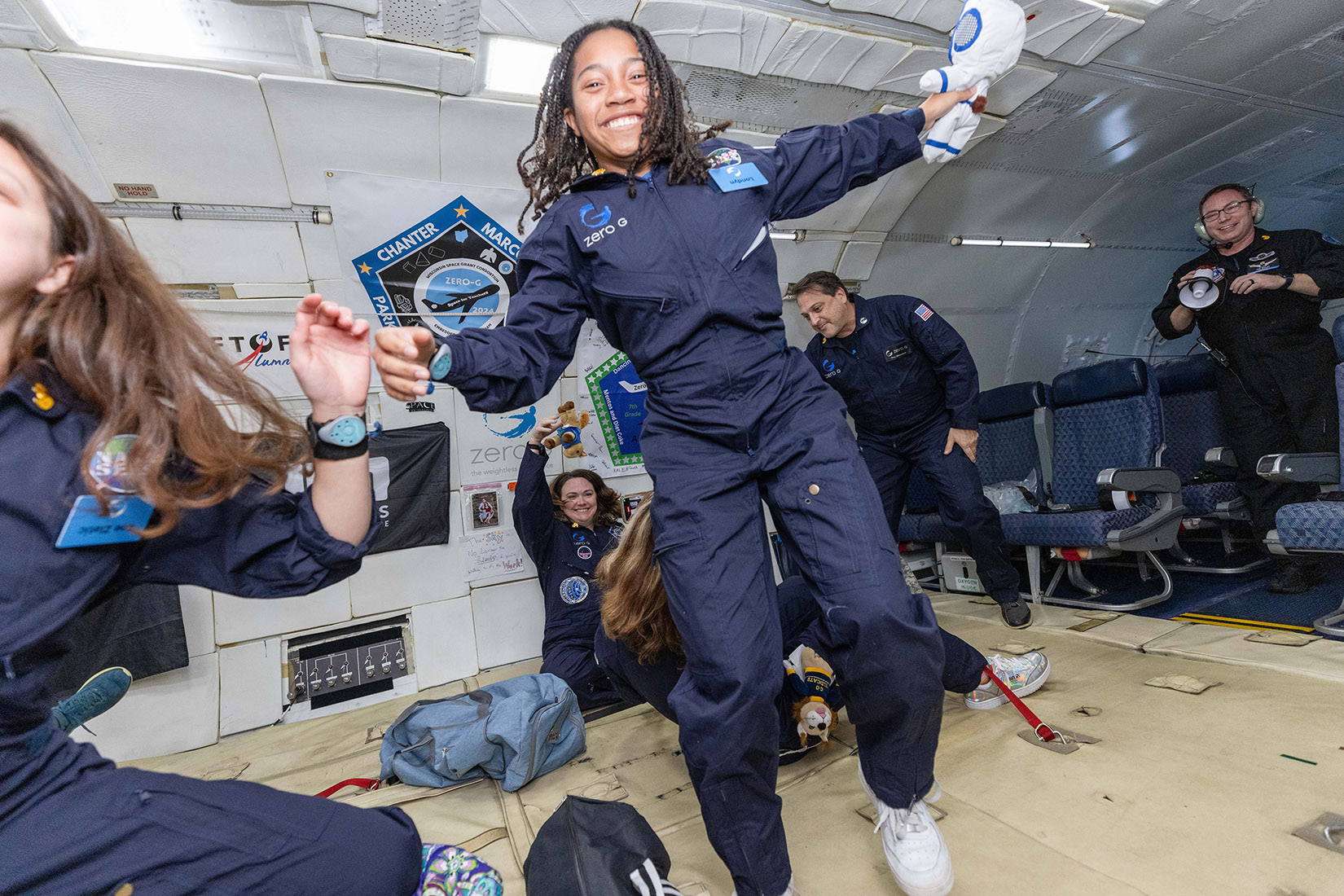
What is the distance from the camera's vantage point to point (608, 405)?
4164 millimetres

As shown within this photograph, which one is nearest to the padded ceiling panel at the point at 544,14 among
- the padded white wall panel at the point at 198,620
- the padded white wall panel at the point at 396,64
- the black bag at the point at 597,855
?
the padded white wall panel at the point at 396,64

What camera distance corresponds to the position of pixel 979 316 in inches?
226

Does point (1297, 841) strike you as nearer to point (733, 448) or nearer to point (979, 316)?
point (733, 448)

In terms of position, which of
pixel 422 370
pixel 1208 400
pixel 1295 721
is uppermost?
pixel 422 370

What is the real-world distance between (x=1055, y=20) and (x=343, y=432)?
12.0 ft

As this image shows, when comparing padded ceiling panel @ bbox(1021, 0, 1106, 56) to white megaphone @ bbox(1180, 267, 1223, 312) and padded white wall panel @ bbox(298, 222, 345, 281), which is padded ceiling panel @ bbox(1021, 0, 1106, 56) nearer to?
white megaphone @ bbox(1180, 267, 1223, 312)

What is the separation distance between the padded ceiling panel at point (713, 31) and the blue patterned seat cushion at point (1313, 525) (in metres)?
2.83

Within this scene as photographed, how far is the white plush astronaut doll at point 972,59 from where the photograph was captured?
164 cm

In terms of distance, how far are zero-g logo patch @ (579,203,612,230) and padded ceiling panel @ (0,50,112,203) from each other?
79.7 inches

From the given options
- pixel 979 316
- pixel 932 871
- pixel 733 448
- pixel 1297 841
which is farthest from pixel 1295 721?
pixel 979 316

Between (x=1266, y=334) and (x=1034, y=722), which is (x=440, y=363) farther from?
(x=1266, y=334)

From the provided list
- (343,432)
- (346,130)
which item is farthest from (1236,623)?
(346,130)

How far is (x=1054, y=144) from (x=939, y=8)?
6.63 ft

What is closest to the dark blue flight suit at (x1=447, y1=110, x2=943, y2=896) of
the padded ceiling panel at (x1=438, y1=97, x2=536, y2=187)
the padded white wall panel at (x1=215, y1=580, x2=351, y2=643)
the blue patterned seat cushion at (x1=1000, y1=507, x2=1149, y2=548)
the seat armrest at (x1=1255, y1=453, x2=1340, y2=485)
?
the padded ceiling panel at (x1=438, y1=97, x2=536, y2=187)
